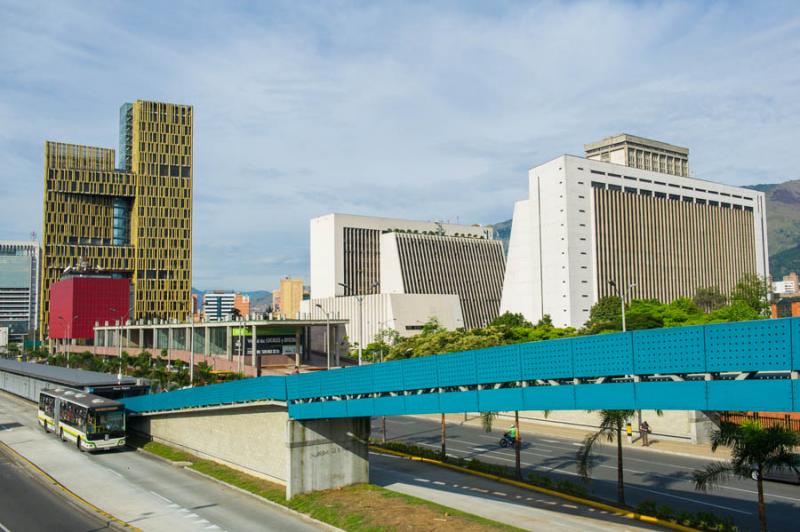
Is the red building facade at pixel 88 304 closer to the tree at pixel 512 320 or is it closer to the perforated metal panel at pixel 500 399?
the tree at pixel 512 320

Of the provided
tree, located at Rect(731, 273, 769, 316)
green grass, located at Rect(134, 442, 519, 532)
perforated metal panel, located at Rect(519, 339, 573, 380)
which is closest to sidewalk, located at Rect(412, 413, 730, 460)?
green grass, located at Rect(134, 442, 519, 532)

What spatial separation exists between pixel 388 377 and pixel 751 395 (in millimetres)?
15740

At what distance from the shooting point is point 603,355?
2262 cm

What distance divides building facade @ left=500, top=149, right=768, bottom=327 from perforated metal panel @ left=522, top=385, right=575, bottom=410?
108765mm

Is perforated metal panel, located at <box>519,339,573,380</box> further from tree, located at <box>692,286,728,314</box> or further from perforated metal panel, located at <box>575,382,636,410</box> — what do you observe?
tree, located at <box>692,286,728,314</box>

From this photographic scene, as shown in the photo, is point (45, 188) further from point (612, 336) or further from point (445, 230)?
point (612, 336)

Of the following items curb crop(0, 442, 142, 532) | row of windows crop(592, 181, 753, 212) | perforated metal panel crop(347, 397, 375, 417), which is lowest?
curb crop(0, 442, 142, 532)

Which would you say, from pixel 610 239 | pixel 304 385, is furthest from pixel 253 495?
pixel 610 239

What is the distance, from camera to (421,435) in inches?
2149

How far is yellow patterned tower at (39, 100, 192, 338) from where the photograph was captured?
180 metres

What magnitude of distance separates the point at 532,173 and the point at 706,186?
171 feet

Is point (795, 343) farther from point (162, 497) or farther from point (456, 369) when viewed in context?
point (162, 497)

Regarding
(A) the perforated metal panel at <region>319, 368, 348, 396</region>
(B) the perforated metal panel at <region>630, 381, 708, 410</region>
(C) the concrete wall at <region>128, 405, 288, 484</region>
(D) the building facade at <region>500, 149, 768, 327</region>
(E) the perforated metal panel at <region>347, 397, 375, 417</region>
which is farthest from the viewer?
(D) the building facade at <region>500, 149, 768, 327</region>

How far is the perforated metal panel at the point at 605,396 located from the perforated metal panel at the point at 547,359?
32.0 inches
